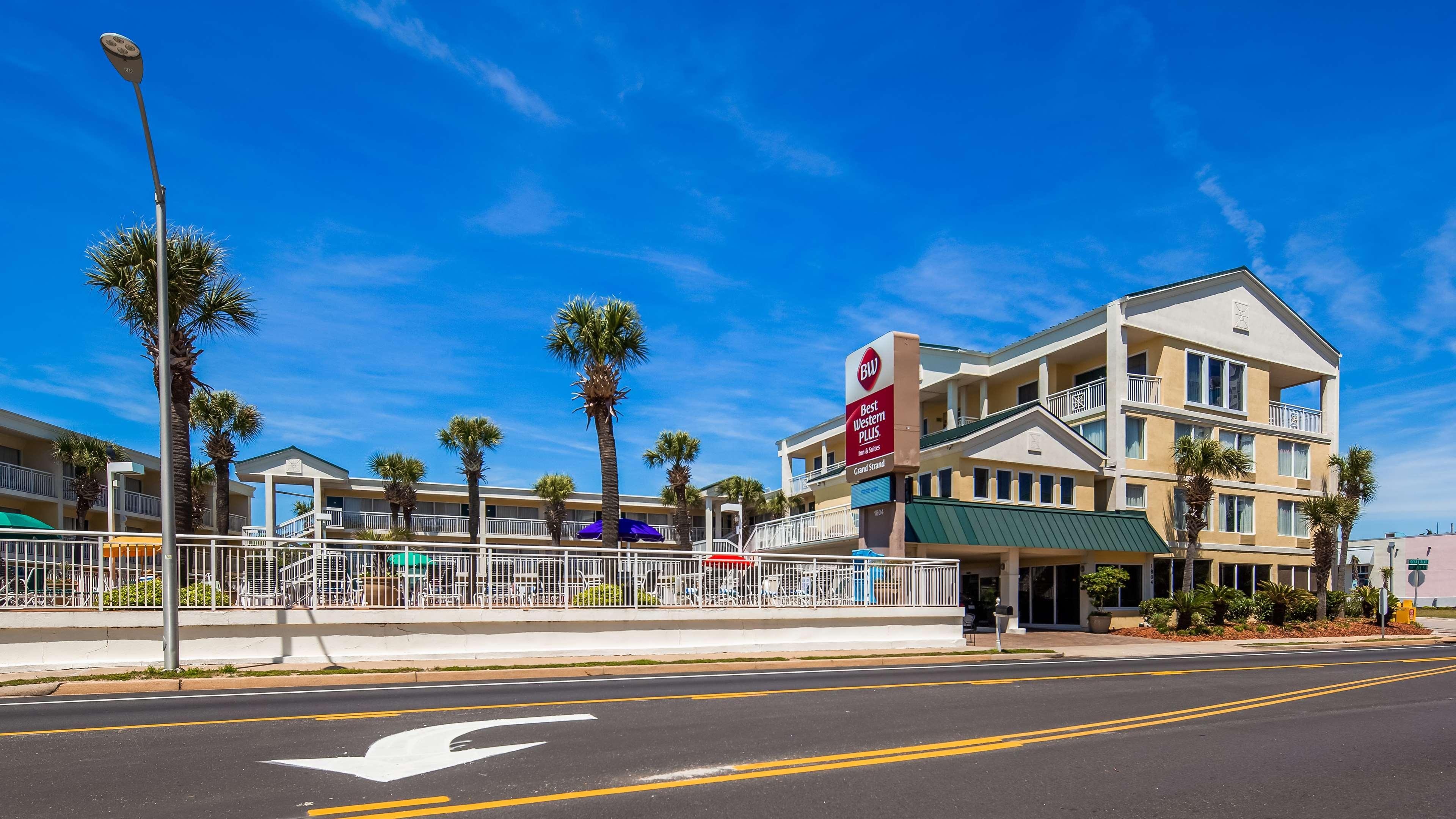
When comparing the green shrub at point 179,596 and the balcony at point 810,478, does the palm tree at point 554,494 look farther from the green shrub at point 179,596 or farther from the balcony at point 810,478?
the green shrub at point 179,596

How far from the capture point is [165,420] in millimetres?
13648

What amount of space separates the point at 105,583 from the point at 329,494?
40.7 meters

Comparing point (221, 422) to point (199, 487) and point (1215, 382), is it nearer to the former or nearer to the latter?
point (199, 487)

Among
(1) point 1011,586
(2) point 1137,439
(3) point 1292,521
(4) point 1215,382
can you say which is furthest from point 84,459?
(3) point 1292,521

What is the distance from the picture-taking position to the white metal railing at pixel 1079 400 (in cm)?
3341

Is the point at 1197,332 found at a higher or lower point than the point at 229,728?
higher

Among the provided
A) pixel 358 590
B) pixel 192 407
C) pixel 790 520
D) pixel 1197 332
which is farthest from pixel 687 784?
pixel 192 407

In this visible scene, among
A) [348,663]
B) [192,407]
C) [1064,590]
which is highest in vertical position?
[192,407]

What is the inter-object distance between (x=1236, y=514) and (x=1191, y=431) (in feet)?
12.4

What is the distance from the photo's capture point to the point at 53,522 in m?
40.1

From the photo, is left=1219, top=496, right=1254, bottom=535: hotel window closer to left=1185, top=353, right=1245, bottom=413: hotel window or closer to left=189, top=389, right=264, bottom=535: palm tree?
left=1185, top=353, right=1245, bottom=413: hotel window

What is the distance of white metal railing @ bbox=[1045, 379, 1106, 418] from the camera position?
33406 millimetres

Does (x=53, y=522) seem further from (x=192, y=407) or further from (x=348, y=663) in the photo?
(x=348, y=663)

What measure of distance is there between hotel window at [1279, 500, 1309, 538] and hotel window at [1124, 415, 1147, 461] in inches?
316
